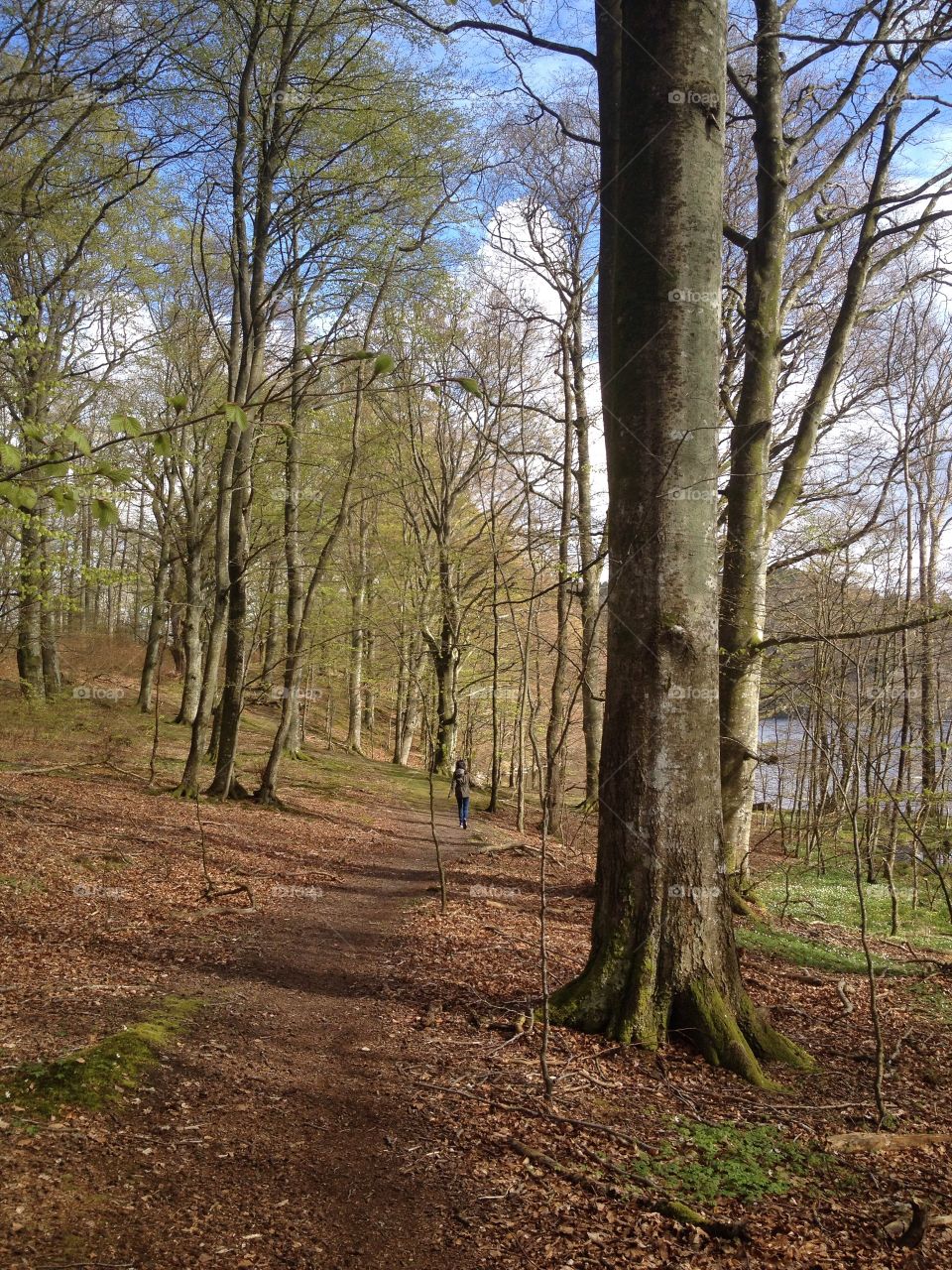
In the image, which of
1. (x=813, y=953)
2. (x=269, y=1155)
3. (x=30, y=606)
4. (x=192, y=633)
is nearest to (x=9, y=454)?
(x=269, y=1155)

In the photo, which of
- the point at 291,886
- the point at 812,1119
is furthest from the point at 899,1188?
the point at 291,886

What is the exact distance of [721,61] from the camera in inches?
175

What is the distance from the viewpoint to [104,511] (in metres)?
1.92

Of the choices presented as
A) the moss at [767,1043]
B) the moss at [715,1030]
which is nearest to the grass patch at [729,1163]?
the moss at [715,1030]

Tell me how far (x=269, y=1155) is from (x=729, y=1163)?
182 cm

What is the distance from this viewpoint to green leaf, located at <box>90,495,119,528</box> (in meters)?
1.84

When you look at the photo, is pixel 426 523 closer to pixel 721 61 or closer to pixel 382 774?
pixel 382 774

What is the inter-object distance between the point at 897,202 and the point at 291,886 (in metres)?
9.65

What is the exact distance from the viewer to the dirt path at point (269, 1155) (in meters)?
2.51

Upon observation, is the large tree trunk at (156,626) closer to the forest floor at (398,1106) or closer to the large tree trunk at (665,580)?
the forest floor at (398,1106)

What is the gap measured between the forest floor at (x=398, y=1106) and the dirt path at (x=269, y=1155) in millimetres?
12

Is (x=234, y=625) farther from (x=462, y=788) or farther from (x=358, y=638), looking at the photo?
(x=358, y=638)

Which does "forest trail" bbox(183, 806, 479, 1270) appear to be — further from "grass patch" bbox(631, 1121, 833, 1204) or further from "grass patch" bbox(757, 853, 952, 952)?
"grass patch" bbox(757, 853, 952, 952)

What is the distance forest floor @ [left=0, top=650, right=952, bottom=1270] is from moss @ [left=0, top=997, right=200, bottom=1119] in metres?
0.01
